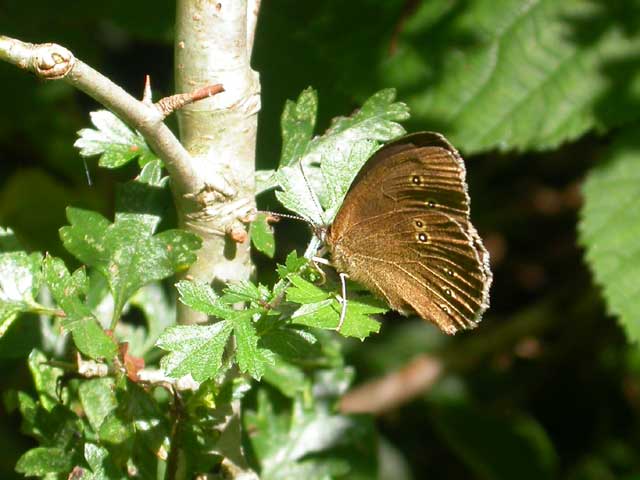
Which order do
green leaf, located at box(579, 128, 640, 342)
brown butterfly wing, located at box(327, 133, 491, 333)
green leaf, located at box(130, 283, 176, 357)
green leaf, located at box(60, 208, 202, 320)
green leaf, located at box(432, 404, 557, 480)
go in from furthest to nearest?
1. green leaf, located at box(432, 404, 557, 480)
2. green leaf, located at box(579, 128, 640, 342)
3. green leaf, located at box(130, 283, 176, 357)
4. brown butterfly wing, located at box(327, 133, 491, 333)
5. green leaf, located at box(60, 208, 202, 320)

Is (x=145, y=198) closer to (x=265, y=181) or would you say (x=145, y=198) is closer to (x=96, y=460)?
(x=265, y=181)

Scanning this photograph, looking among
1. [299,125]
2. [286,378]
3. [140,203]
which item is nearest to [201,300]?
[140,203]

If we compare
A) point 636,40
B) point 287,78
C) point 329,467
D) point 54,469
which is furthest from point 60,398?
point 636,40

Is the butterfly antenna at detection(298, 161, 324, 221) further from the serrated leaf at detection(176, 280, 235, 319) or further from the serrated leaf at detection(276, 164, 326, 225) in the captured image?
the serrated leaf at detection(176, 280, 235, 319)

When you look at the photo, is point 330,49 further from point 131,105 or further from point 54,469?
point 54,469

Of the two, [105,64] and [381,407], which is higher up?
[105,64]

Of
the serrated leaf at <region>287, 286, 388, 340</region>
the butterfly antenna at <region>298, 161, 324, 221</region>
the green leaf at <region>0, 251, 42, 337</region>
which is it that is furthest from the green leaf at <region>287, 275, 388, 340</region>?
the green leaf at <region>0, 251, 42, 337</region>
